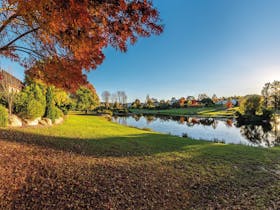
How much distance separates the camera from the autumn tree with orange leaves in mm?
2492

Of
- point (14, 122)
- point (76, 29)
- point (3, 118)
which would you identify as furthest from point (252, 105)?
point (76, 29)

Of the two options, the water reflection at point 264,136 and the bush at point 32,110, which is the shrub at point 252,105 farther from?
the bush at point 32,110

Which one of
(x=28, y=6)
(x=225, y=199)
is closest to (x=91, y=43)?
(x=28, y=6)

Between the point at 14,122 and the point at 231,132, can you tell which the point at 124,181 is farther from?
the point at 231,132

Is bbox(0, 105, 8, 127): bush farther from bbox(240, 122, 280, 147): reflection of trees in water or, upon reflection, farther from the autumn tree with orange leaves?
bbox(240, 122, 280, 147): reflection of trees in water

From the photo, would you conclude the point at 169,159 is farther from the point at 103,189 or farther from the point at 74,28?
the point at 74,28

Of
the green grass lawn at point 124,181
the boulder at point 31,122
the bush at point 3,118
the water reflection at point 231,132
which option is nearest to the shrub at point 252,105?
the water reflection at point 231,132

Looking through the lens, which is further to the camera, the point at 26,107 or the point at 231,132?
the point at 231,132

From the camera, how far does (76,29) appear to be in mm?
3021

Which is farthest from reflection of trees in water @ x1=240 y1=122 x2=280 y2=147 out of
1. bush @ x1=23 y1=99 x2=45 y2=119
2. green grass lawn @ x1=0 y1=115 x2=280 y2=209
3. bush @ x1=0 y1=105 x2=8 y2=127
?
bush @ x1=0 y1=105 x2=8 y2=127

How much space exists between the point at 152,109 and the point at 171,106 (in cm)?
989

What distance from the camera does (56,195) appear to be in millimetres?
3379

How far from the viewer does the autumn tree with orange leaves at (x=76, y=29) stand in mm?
2492

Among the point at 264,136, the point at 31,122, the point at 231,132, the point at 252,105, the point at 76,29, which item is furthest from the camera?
the point at 252,105
